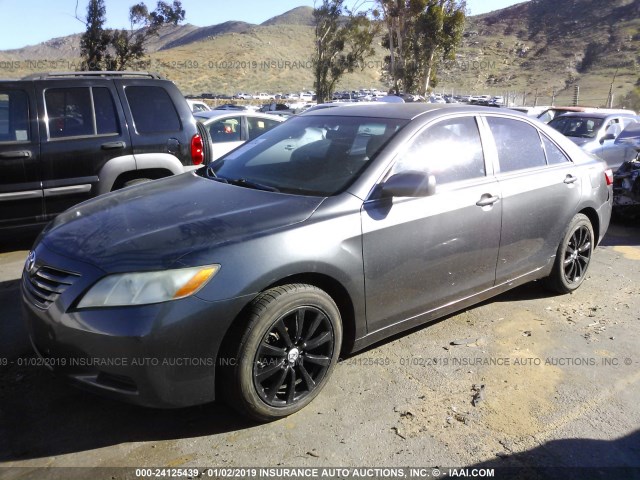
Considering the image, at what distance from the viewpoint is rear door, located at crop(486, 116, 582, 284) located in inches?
161

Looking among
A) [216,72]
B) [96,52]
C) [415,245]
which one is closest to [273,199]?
[415,245]

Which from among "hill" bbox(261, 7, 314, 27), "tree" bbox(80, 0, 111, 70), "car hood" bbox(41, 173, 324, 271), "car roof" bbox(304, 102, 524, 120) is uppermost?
"hill" bbox(261, 7, 314, 27)

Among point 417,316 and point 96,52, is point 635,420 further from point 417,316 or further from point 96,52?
point 96,52

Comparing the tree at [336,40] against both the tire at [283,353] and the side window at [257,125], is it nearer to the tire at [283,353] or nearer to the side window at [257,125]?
the side window at [257,125]

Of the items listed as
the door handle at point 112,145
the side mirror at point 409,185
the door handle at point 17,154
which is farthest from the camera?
the door handle at point 112,145

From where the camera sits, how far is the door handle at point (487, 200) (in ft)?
12.5

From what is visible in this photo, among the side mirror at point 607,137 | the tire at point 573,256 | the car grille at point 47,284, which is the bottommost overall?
the tire at point 573,256

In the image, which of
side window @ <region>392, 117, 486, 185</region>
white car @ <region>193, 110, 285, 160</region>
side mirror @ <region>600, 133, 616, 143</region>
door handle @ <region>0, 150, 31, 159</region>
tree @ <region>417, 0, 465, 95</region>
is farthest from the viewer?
tree @ <region>417, 0, 465, 95</region>

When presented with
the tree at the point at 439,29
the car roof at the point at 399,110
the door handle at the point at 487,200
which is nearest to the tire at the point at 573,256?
the door handle at the point at 487,200

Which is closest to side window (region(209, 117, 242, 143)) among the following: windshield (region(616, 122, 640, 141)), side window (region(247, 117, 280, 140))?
side window (region(247, 117, 280, 140))

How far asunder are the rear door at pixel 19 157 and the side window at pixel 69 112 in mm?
166

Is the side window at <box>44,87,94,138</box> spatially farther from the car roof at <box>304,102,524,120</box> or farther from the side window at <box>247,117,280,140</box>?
the side window at <box>247,117,280,140</box>

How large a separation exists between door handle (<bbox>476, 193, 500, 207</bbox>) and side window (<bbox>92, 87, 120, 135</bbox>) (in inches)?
160

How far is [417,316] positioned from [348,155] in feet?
3.80
